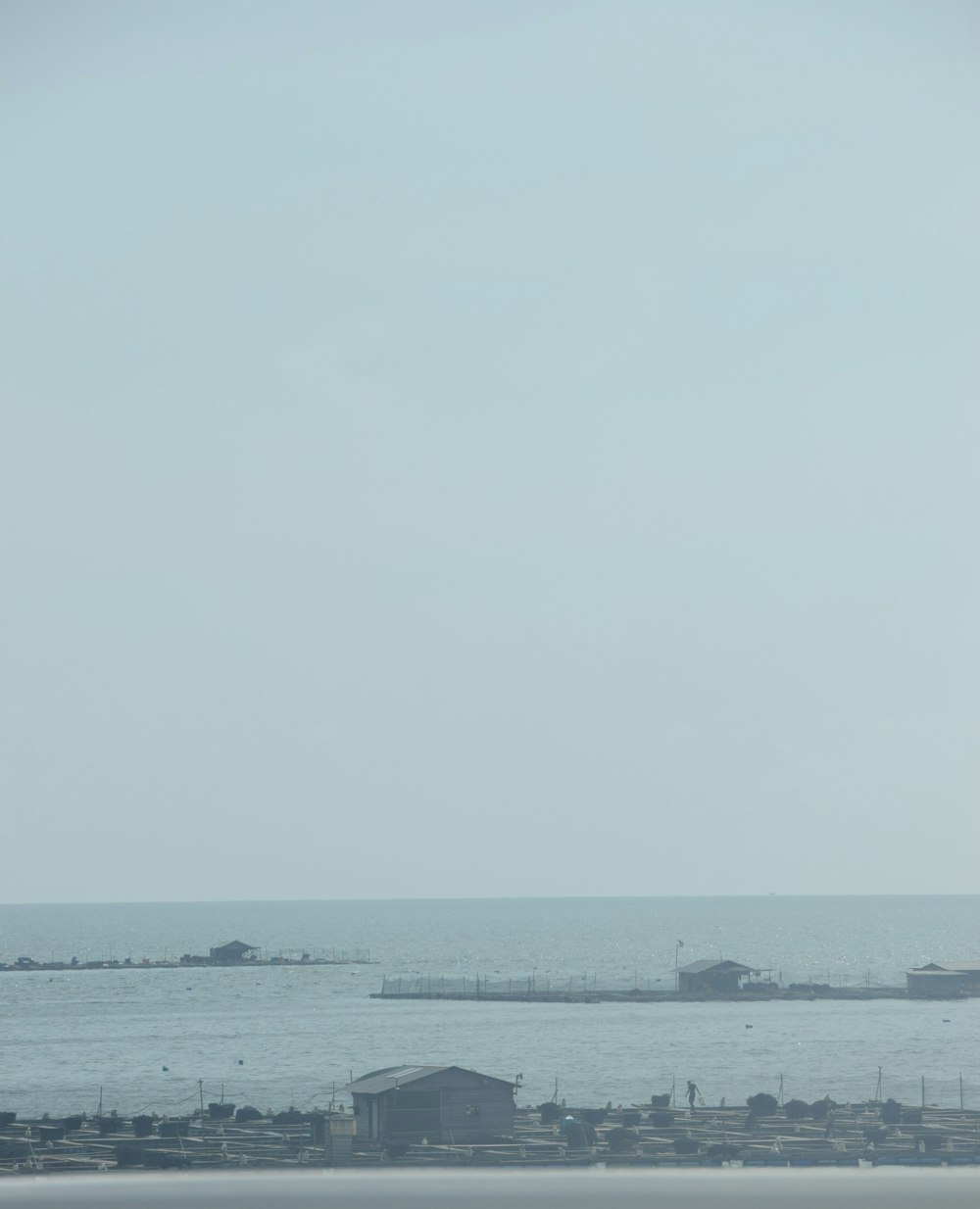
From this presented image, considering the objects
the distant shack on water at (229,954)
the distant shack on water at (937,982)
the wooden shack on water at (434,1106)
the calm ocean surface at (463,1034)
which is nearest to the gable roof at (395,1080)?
the wooden shack on water at (434,1106)

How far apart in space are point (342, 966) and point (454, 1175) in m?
72.8

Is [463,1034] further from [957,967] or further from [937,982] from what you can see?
[957,967]

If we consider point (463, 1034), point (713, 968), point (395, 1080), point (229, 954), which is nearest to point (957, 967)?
point (713, 968)

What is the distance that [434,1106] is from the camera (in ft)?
56.2

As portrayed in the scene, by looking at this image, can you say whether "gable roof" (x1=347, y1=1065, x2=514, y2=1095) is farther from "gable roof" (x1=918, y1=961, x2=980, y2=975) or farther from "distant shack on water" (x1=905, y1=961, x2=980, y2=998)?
"gable roof" (x1=918, y1=961, x2=980, y2=975)

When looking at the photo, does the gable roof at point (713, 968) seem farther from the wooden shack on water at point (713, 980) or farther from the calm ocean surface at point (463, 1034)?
the calm ocean surface at point (463, 1034)

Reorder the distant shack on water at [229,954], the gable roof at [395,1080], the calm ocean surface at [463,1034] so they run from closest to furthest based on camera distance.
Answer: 1. the gable roof at [395,1080]
2. the calm ocean surface at [463,1034]
3. the distant shack on water at [229,954]

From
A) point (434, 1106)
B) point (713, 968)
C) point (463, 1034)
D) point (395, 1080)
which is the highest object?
point (395, 1080)

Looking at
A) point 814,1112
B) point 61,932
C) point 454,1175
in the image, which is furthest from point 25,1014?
point 61,932

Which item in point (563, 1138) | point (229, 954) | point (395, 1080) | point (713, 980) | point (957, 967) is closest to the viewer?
point (563, 1138)

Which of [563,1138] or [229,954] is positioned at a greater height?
[229,954]

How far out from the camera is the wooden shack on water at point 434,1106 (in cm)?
1645

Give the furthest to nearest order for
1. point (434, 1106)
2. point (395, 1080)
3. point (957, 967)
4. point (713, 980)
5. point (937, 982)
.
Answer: point (957, 967)
point (937, 982)
point (713, 980)
point (395, 1080)
point (434, 1106)

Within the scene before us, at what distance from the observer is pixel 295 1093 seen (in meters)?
28.5
